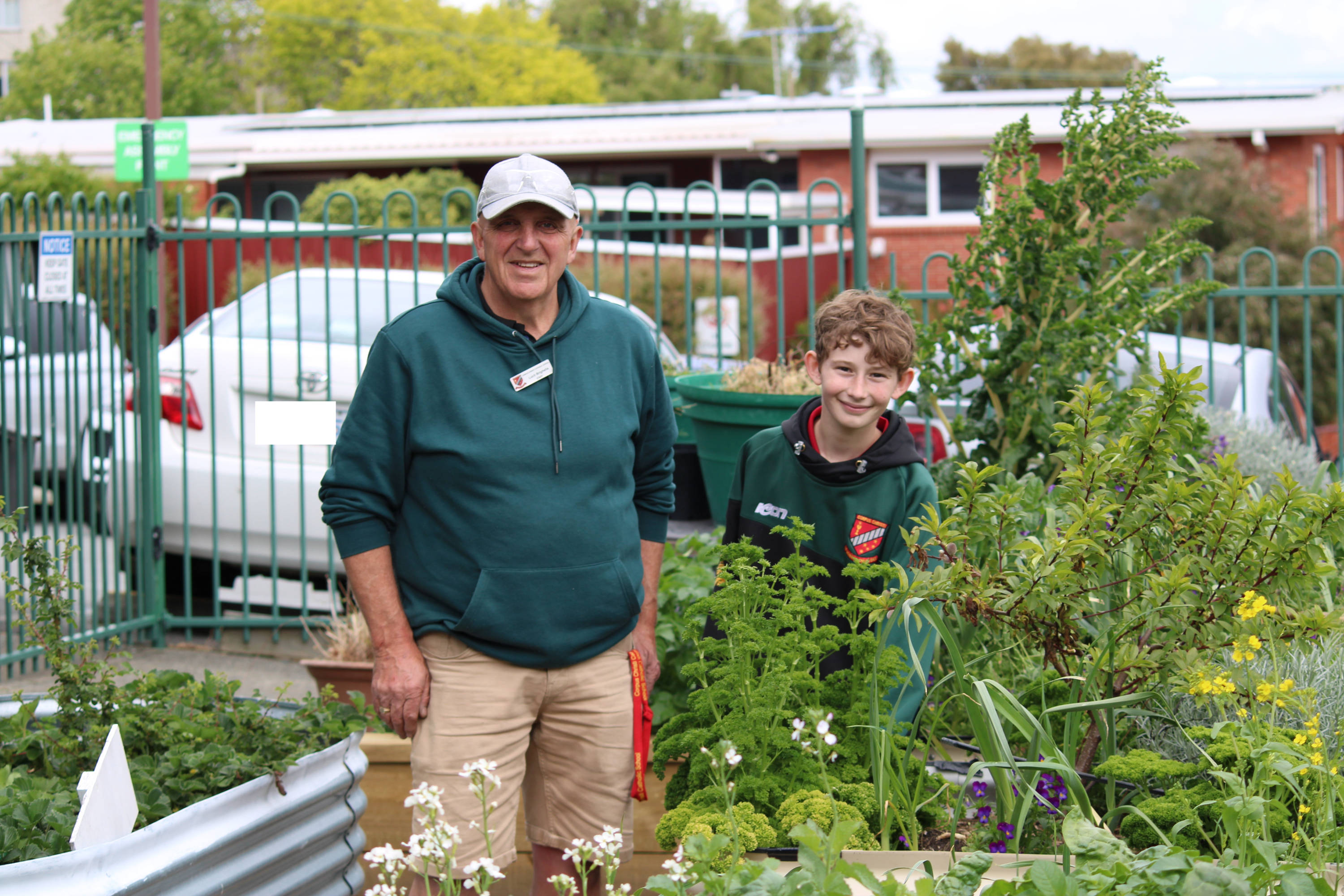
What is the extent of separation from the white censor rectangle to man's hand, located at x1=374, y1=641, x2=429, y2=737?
1.84 feet

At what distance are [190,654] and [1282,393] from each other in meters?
6.29

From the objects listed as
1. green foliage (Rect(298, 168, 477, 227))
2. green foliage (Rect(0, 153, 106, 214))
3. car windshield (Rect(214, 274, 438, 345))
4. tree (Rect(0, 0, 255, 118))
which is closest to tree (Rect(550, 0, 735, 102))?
tree (Rect(0, 0, 255, 118))

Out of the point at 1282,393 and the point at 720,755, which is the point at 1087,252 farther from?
the point at 1282,393

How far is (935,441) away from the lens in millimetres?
6406

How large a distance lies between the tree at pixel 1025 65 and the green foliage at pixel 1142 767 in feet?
165

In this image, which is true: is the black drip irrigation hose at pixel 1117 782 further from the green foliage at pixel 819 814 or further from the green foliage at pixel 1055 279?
the green foliage at pixel 1055 279

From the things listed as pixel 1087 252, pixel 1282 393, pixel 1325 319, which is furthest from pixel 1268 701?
pixel 1325 319

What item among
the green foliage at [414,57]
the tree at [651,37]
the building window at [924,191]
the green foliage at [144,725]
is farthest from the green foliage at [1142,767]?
the tree at [651,37]

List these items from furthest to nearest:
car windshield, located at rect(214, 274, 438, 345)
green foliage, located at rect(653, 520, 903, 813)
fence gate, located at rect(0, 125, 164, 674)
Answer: car windshield, located at rect(214, 274, 438, 345), fence gate, located at rect(0, 125, 164, 674), green foliage, located at rect(653, 520, 903, 813)

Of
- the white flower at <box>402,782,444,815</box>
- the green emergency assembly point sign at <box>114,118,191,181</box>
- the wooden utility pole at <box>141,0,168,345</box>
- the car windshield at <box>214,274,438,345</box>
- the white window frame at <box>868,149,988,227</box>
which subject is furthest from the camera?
the white window frame at <box>868,149,988,227</box>

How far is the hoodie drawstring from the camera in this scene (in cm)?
240

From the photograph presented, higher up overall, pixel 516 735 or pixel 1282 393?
pixel 1282 393

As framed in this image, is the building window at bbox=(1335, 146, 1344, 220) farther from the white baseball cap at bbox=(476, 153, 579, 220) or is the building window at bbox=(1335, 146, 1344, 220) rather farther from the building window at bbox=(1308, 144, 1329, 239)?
the white baseball cap at bbox=(476, 153, 579, 220)

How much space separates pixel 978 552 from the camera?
2.89m
